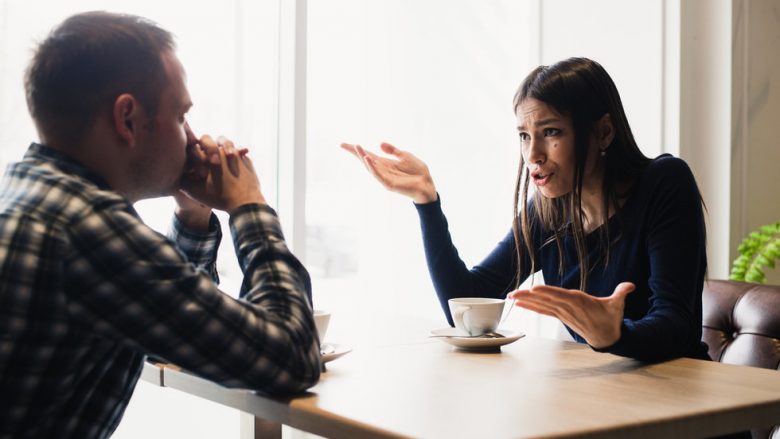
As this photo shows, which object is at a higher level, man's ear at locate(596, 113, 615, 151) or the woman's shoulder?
man's ear at locate(596, 113, 615, 151)

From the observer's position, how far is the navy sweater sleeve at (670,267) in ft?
4.24

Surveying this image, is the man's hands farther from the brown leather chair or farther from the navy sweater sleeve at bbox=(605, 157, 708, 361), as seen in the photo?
the brown leather chair

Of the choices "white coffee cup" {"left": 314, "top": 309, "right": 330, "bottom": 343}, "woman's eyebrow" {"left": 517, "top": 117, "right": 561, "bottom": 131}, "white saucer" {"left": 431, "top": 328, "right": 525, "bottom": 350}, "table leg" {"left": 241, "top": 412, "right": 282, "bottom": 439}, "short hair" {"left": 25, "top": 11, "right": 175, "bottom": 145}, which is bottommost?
"table leg" {"left": 241, "top": 412, "right": 282, "bottom": 439}

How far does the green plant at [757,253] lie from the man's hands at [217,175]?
2028 millimetres

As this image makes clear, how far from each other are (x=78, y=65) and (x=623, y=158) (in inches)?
44.1

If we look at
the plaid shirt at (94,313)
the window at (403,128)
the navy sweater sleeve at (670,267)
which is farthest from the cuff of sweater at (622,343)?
the window at (403,128)

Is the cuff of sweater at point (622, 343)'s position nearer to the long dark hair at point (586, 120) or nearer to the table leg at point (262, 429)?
the long dark hair at point (586, 120)

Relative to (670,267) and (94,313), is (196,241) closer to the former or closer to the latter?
(94,313)

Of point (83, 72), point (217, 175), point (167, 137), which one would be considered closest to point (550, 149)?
point (217, 175)

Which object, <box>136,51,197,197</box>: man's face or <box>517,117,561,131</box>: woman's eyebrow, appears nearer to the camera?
<box>136,51,197,197</box>: man's face

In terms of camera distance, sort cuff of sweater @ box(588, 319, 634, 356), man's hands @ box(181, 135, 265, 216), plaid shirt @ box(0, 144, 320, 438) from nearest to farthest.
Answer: plaid shirt @ box(0, 144, 320, 438), man's hands @ box(181, 135, 265, 216), cuff of sweater @ box(588, 319, 634, 356)

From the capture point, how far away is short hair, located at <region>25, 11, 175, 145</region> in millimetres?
A: 979

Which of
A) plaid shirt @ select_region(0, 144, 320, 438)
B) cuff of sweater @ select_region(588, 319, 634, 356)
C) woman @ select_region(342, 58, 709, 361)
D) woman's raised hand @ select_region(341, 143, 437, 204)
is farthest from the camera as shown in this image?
woman's raised hand @ select_region(341, 143, 437, 204)

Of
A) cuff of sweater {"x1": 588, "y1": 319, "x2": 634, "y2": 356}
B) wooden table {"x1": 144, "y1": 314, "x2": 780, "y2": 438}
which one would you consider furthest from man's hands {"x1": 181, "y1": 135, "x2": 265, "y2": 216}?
cuff of sweater {"x1": 588, "y1": 319, "x2": 634, "y2": 356}
